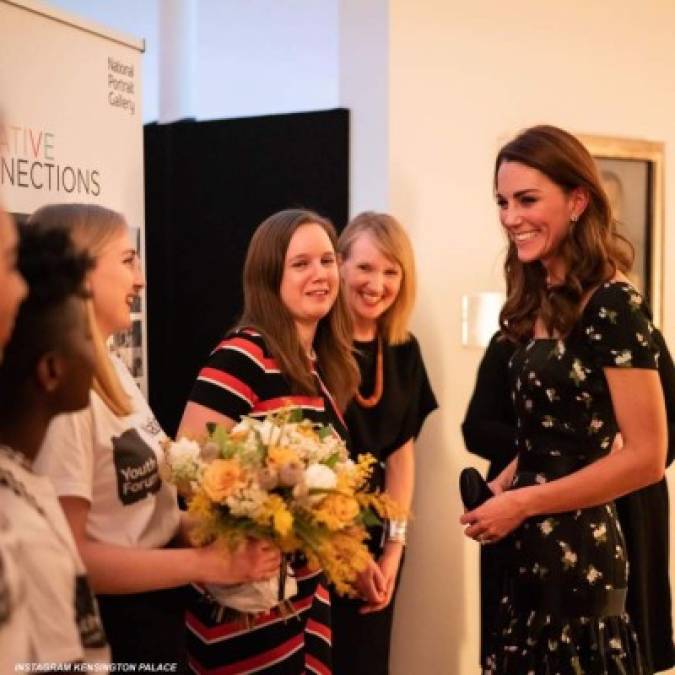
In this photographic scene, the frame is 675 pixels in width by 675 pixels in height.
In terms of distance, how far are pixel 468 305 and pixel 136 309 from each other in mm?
1382

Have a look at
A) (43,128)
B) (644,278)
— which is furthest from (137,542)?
(644,278)

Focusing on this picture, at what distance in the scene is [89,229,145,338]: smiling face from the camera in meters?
1.96

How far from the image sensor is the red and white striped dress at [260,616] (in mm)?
2379

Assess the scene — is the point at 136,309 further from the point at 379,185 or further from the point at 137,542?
the point at 137,542

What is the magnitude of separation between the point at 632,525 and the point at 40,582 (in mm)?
2508

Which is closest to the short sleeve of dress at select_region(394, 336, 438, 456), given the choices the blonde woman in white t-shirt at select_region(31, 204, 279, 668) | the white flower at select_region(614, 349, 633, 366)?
the white flower at select_region(614, 349, 633, 366)

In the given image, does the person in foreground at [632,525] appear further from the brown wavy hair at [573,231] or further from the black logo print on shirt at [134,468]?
the black logo print on shirt at [134,468]

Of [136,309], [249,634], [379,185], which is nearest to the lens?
[249,634]

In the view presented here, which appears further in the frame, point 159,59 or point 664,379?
point 159,59

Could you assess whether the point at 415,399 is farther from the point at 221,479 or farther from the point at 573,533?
the point at 221,479

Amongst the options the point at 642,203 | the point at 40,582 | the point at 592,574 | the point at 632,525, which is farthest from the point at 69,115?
the point at 642,203

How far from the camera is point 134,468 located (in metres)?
1.94

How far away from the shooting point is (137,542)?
6.43 ft

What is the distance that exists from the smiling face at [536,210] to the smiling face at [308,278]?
0.55 m
